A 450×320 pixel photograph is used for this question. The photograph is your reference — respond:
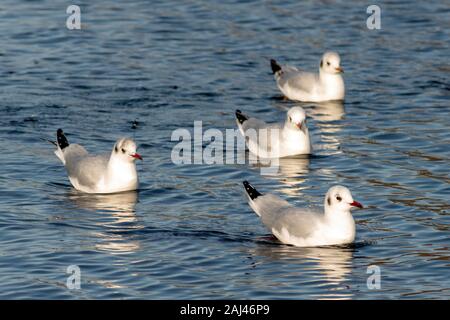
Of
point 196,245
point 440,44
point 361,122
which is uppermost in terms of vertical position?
point 440,44

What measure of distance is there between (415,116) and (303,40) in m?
6.16

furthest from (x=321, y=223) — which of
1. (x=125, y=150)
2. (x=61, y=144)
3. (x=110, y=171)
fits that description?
(x=61, y=144)

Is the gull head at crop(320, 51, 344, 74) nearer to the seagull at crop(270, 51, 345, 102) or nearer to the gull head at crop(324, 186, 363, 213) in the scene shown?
the seagull at crop(270, 51, 345, 102)

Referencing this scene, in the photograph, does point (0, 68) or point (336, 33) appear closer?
point (0, 68)

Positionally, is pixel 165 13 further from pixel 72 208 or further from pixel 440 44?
pixel 72 208

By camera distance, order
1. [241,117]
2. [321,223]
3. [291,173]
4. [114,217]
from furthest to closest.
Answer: [241,117] → [291,173] → [114,217] → [321,223]

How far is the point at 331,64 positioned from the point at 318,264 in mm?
9546

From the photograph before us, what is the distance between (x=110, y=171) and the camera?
63.3ft

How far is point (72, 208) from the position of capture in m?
18.5

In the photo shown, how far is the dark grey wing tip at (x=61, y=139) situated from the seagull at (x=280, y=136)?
10.4 ft

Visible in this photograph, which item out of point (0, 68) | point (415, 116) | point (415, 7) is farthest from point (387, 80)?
point (0, 68)

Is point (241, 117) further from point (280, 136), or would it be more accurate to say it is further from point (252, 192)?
point (252, 192)

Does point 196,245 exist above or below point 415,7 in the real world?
below

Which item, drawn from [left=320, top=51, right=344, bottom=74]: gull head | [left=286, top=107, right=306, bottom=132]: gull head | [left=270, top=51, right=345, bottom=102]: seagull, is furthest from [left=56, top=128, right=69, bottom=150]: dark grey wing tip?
[left=320, top=51, right=344, bottom=74]: gull head
